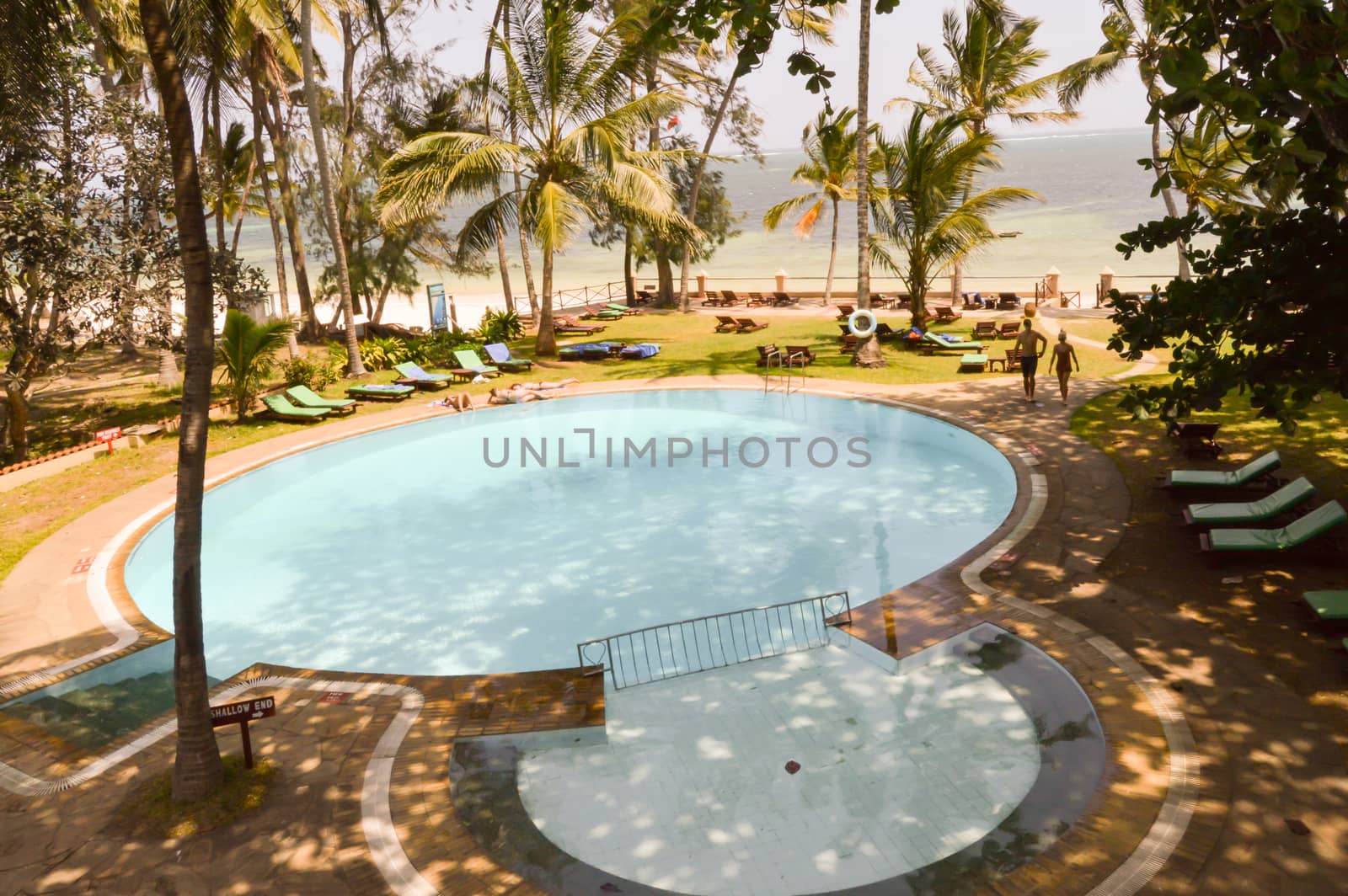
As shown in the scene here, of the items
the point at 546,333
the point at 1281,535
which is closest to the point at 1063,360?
the point at 1281,535

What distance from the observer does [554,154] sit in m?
24.4

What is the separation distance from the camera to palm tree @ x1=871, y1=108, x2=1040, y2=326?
79.6ft

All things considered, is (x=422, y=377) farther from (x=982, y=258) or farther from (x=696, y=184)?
(x=982, y=258)

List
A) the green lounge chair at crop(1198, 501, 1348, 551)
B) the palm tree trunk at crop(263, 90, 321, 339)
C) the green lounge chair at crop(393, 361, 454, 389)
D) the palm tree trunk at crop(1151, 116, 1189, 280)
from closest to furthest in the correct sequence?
the green lounge chair at crop(1198, 501, 1348, 551)
the palm tree trunk at crop(1151, 116, 1189, 280)
the green lounge chair at crop(393, 361, 454, 389)
the palm tree trunk at crop(263, 90, 321, 339)

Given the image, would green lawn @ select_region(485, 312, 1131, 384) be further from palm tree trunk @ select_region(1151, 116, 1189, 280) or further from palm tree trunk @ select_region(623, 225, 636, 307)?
palm tree trunk @ select_region(623, 225, 636, 307)

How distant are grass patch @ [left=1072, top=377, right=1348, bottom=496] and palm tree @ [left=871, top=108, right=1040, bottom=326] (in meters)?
8.76

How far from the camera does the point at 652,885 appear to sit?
21.2 feet

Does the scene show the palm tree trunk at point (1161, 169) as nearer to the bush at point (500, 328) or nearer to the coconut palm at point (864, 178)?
the coconut palm at point (864, 178)

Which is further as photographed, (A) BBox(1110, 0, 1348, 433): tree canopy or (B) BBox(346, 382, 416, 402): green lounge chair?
(B) BBox(346, 382, 416, 402): green lounge chair

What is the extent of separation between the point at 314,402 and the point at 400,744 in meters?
14.7

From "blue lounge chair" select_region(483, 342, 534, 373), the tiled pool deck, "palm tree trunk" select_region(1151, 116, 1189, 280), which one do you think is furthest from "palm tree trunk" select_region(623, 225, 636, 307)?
the tiled pool deck

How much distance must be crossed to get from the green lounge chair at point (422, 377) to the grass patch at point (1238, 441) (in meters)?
15.2

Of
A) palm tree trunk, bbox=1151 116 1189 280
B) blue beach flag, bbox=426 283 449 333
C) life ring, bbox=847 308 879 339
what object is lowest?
life ring, bbox=847 308 879 339

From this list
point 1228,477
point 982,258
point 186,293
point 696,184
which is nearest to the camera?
point 186,293
